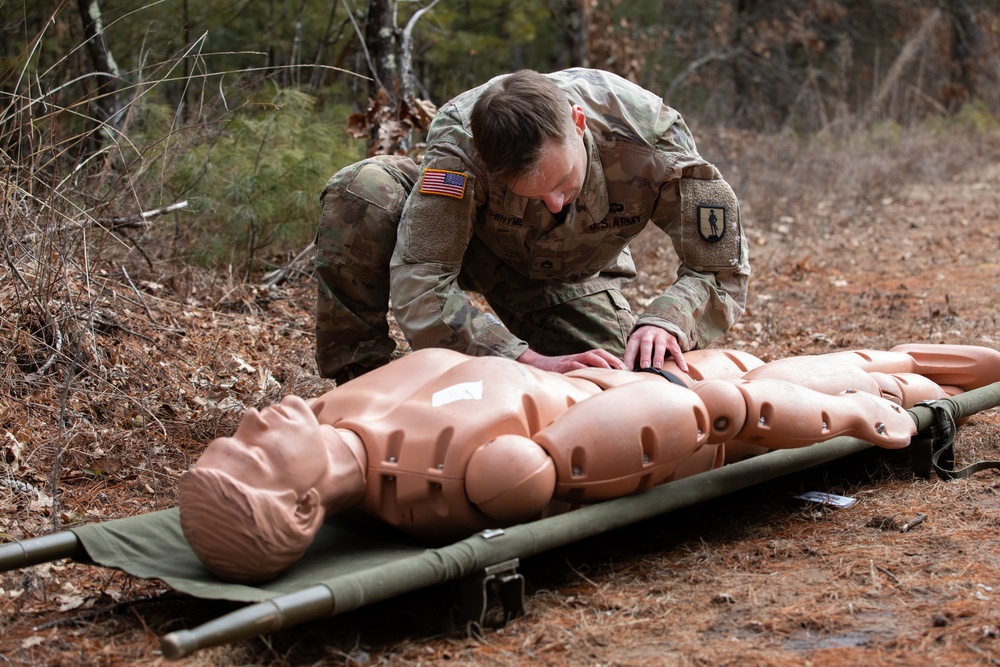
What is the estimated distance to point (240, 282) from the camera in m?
5.29

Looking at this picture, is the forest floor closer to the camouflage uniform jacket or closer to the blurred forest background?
the blurred forest background

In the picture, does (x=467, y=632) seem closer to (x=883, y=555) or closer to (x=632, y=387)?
(x=632, y=387)

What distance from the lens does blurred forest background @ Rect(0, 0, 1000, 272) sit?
441 cm

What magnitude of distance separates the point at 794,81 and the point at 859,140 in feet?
12.7

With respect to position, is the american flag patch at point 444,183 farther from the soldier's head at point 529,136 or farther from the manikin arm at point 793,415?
the manikin arm at point 793,415

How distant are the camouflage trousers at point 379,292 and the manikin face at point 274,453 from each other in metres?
1.40

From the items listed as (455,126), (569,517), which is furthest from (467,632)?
(455,126)

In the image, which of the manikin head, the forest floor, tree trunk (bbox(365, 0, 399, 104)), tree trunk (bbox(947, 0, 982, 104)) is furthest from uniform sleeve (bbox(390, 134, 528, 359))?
tree trunk (bbox(947, 0, 982, 104))

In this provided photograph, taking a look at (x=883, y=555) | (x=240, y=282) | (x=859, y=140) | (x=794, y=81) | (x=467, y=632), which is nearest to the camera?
(x=467, y=632)

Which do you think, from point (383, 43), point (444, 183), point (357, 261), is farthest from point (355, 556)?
point (383, 43)

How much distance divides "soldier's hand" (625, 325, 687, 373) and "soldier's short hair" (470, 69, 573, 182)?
25.0 inches

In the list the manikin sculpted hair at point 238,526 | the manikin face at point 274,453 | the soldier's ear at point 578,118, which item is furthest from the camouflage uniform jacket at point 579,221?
the manikin sculpted hair at point 238,526

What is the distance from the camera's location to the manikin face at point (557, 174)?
9.67 ft

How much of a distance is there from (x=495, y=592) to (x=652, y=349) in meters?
1.15
